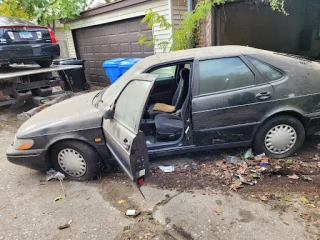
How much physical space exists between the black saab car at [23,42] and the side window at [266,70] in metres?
5.72

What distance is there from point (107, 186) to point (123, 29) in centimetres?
619

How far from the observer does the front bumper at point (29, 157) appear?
3059 mm

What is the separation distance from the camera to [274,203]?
257 cm

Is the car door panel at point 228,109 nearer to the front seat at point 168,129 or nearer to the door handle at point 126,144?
the front seat at point 168,129

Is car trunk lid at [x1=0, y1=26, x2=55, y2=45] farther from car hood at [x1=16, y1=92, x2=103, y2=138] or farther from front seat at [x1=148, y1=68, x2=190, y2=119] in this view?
front seat at [x1=148, y1=68, x2=190, y2=119]

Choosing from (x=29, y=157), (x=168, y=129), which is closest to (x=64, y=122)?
(x=29, y=157)

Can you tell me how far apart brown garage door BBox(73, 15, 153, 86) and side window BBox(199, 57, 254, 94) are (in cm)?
439

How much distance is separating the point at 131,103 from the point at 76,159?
1.28 meters

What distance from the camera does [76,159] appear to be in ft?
10.2

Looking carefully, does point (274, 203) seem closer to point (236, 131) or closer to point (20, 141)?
point (236, 131)

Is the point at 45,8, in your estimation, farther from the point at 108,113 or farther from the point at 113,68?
the point at 108,113

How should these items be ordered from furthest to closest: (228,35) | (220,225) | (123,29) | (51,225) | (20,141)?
(123,29) < (228,35) < (20,141) < (51,225) < (220,225)

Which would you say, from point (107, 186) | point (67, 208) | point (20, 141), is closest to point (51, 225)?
point (67, 208)

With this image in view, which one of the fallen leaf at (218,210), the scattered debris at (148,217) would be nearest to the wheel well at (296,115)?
the fallen leaf at (218,210)
